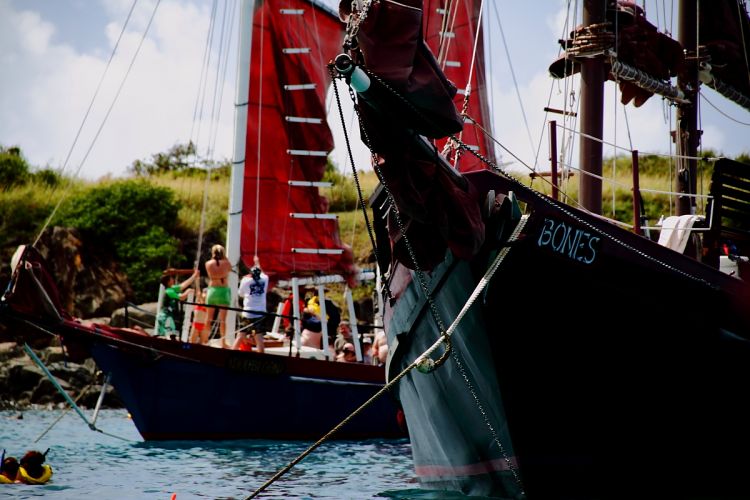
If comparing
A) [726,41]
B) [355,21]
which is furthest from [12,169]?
[355,21]

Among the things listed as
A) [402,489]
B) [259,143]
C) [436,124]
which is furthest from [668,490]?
[259,143]

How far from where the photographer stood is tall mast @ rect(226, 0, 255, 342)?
1695 cm

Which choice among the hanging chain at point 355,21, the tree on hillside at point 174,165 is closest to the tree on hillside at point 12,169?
the tree on hillside at point 174,165

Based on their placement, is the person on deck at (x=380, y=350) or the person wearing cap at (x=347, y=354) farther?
the person wearing cap at (x=347, y=354)

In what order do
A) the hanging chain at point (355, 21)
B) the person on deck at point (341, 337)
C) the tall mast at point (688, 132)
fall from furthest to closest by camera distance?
the person on deck at point (341, 337)
the tall mast at point (688, 132)
the hanging chain at point (355, 21)

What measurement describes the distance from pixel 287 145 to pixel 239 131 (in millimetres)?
1385

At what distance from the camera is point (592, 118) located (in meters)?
13.1

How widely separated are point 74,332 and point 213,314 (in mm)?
2836

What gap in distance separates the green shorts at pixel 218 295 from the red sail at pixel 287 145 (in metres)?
1.97

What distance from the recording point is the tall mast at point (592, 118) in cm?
1310

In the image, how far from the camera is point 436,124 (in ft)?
21.4

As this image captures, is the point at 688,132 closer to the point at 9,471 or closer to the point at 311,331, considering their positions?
the point at 311,331

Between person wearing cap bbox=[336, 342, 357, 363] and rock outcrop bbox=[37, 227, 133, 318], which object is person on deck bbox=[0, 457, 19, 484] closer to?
person wearing cap bbox=[336, 342, 357, 363]

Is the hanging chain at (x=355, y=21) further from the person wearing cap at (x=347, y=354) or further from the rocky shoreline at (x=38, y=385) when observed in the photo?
the rocky shoreline at (x=38, y=385)
